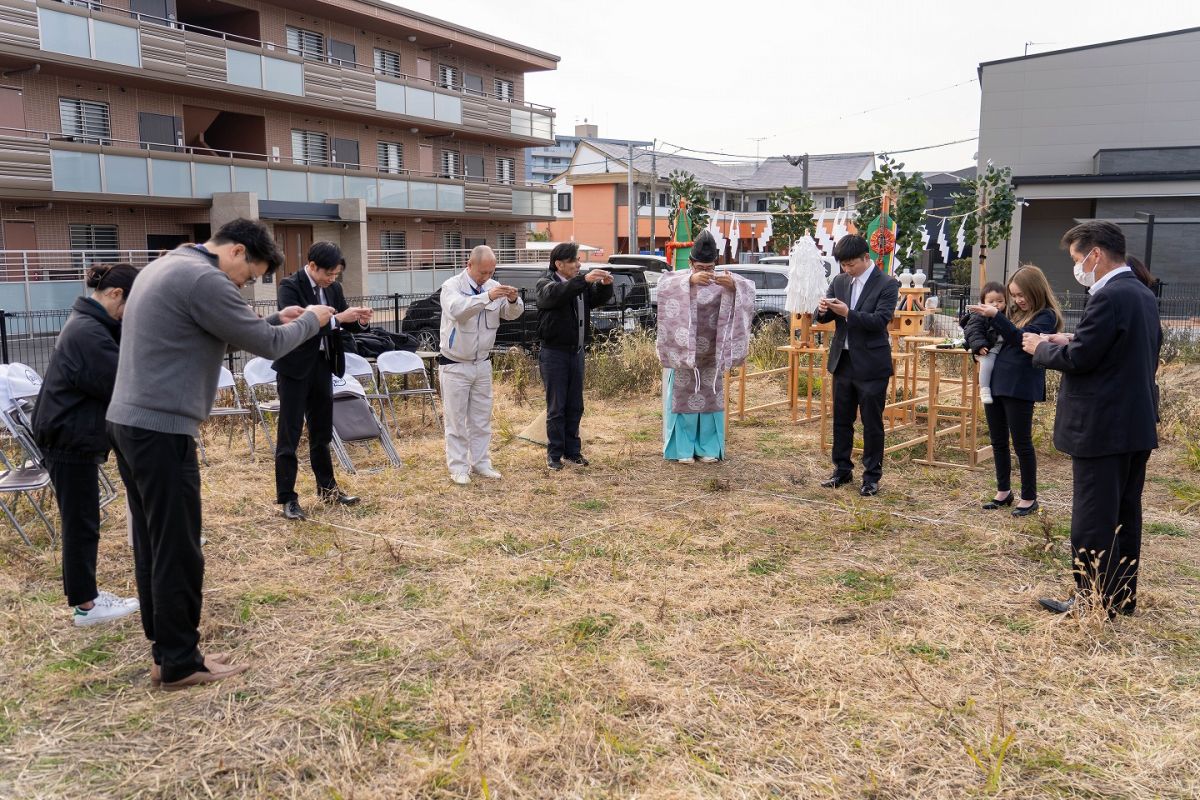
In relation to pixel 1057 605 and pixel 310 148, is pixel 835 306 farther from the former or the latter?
pixel 310 148

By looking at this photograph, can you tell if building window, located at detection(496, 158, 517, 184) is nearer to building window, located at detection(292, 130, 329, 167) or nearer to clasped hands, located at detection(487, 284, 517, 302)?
building window, located at detection(292, 130, 329, 167)

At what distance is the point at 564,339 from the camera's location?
6836 millimetres

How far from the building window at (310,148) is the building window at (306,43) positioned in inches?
73.8

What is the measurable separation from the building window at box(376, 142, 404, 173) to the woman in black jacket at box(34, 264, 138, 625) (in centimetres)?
2241

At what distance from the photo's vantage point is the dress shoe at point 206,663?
11.2 feet

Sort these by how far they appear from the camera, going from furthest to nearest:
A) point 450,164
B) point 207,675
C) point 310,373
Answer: point 450,164 < point 310,373 < point 207,675

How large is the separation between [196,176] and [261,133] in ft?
10.1

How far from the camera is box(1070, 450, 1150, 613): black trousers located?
148 inches

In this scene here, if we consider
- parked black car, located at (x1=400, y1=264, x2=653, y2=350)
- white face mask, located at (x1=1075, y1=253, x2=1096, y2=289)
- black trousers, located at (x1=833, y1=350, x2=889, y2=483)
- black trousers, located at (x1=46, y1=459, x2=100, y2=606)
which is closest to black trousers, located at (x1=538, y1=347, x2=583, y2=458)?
black trousers, located at (x1=833, y1=350, x2=889, y2=483)

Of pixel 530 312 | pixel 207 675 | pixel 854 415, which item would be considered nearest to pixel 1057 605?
pixel 854 415

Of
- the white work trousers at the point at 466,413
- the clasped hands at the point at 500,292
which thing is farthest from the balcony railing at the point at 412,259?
the clasped hands at the point at 500,292

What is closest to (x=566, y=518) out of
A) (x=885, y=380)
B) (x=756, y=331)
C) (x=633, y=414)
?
(x=885, y=380)

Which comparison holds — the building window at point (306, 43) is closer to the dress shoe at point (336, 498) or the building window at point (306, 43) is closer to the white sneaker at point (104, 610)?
the dress shoe at point (336, 498)

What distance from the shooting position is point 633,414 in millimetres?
9375
